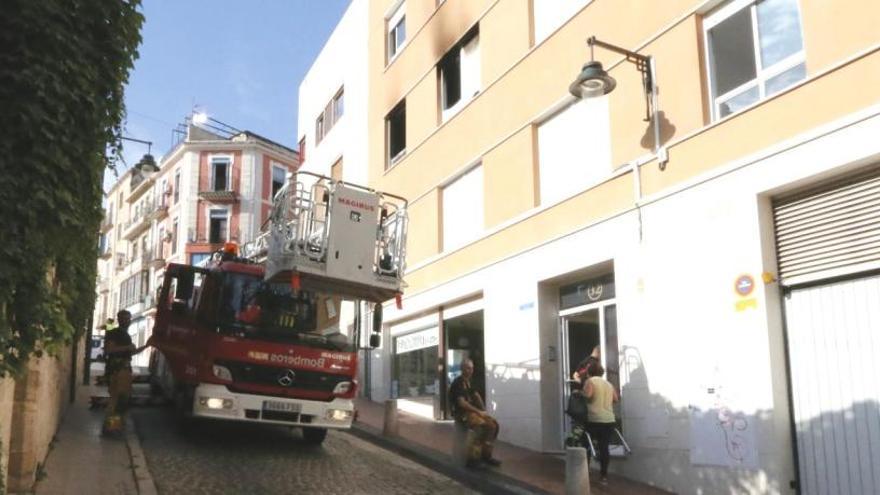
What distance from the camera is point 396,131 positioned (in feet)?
68.3

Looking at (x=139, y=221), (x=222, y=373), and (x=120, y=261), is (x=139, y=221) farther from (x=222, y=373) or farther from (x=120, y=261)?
(x=222, y=373)

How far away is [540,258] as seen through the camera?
1327 centimetres

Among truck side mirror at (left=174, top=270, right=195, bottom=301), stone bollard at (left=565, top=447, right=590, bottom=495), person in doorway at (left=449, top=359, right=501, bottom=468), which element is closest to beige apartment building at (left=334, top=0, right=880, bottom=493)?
stone bollard at (left=565, top=447, right=590, bottom=495)

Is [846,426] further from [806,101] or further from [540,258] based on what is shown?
[540,258]

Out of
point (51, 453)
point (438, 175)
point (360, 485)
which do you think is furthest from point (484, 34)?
point (51, 453)

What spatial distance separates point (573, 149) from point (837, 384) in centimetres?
582

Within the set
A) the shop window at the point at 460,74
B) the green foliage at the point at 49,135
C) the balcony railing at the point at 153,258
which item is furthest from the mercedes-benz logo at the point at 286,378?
the balcony railing at the point at 153,258

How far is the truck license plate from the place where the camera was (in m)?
10.5

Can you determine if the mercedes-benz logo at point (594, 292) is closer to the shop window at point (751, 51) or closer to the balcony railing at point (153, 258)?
the shop window at point (751, 51)

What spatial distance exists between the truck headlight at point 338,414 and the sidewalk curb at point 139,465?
7.90 feet

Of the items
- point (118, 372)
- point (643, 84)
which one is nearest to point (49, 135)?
point (118, 372)

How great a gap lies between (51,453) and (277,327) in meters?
3.10

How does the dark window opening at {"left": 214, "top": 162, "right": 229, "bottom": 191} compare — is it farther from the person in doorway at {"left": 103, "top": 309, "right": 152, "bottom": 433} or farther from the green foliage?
the green foliage

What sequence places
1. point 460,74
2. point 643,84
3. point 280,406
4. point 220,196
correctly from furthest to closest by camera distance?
point 220,196
point 460,74
point 643,84
point 280,406
